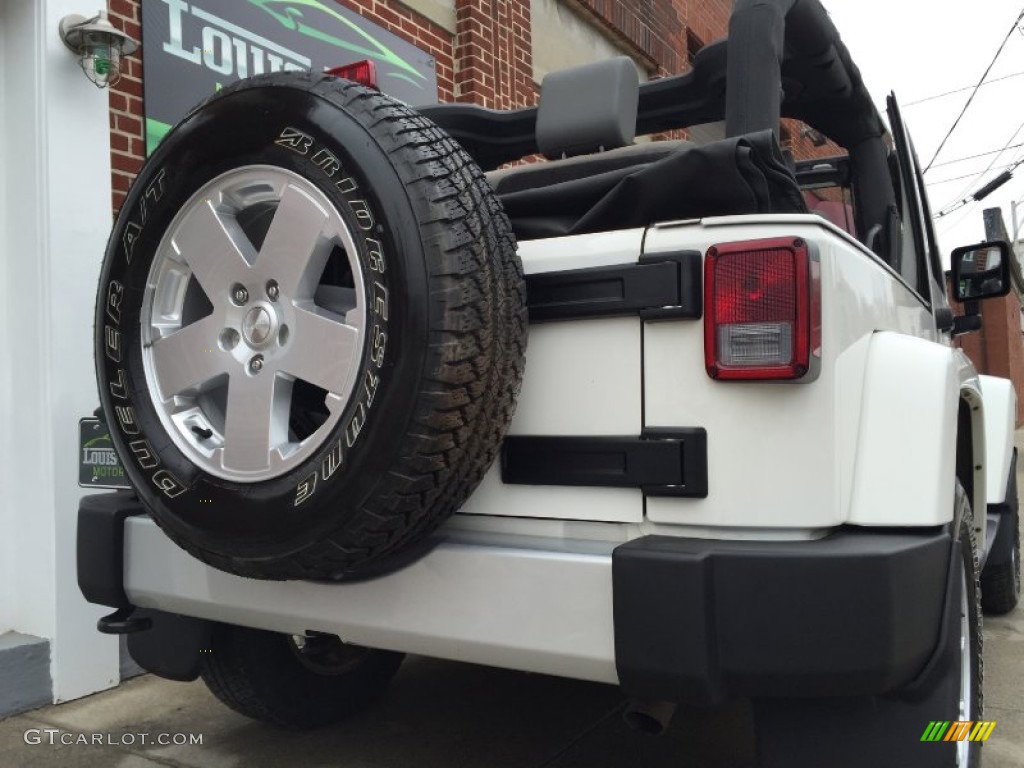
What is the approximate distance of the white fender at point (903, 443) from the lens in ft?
5.37

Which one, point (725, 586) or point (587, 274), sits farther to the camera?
point (587, 274)

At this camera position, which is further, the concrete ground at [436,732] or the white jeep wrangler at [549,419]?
the concrete ground at [436,732]

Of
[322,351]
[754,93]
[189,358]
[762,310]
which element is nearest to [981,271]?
[754,93]

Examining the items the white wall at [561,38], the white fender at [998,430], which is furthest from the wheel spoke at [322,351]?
the white wall at [561,38]

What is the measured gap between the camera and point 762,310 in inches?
63.9

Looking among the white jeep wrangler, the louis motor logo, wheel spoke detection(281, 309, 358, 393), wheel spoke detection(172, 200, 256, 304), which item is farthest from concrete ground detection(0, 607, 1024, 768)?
wheel spoke detection(172, 200, 256, 304)

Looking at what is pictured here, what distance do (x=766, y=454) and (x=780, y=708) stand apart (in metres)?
0.49

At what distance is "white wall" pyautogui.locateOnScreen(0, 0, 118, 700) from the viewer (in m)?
3.18

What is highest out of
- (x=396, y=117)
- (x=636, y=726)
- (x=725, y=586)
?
(x=396, y=117)

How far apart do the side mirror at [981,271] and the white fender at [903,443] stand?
1958 mm

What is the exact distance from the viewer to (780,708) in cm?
169

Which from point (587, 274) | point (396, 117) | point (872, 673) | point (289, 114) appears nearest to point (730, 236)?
point (587, 274)

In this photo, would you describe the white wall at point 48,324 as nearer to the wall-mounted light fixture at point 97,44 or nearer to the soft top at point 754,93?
the wall-mounted light fixture at point 97,44

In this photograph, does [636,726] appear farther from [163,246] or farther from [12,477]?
[12,477]
